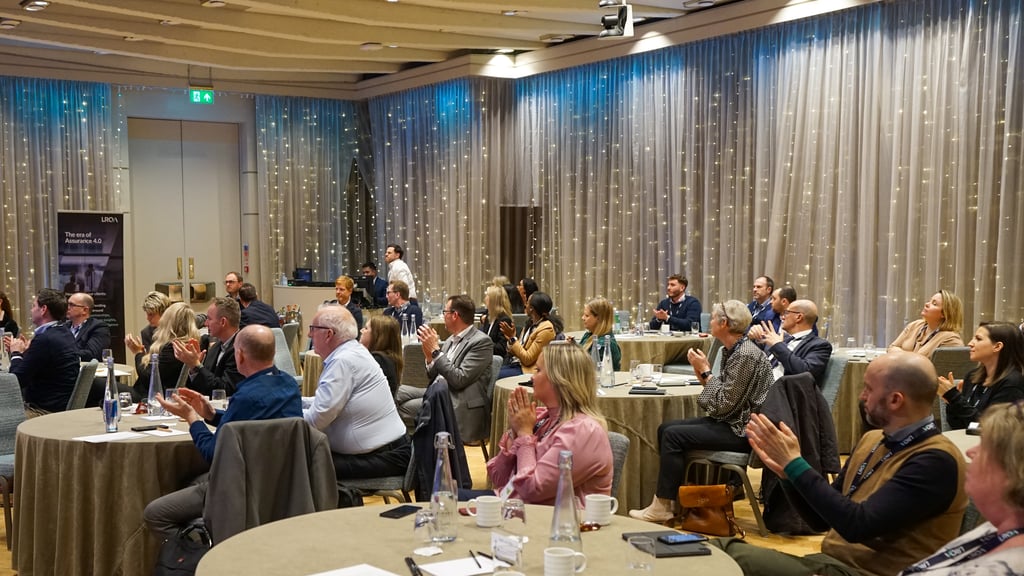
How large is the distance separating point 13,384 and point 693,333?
6536 mm

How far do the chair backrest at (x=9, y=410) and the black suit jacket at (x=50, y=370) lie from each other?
0.71 metres

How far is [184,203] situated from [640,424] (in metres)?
11.0

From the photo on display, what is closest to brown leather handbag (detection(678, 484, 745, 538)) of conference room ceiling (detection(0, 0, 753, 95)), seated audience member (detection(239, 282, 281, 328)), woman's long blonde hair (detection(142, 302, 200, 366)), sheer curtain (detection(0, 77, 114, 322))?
woman's long blonde hair (detection(142, 302, 200, 366))

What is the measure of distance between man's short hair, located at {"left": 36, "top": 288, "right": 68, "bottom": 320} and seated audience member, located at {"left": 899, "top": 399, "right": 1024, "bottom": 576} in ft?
21.3

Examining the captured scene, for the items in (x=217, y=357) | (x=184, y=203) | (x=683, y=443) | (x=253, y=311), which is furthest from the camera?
(x=184, y=203)

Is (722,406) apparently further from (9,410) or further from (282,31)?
(282,31)

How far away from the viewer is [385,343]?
6.04 metres

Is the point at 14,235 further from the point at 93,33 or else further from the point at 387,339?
the point at 387,339

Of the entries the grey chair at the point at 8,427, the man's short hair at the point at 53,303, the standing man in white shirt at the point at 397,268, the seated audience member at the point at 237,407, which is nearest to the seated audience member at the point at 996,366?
the seated audience member at the point at 237,407

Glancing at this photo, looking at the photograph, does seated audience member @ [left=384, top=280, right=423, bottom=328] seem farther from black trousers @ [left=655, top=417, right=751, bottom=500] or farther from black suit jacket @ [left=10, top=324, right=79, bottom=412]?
black trousers @ [left=655, top=417, right=751, bottom=500]

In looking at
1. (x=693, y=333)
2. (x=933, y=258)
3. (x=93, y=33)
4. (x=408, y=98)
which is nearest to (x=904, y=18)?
(x=933, y=258)

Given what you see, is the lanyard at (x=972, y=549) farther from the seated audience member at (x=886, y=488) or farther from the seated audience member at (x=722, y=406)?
the seated audience member at (x=722, y=406)

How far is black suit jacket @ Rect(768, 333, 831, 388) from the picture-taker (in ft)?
21.2

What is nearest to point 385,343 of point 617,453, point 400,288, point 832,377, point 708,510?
point 708,510
